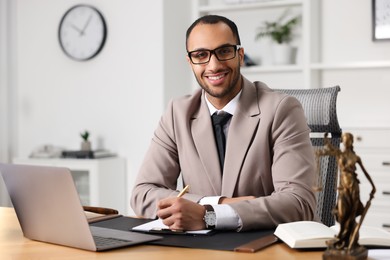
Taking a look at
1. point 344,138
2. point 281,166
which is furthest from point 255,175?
point 344,138

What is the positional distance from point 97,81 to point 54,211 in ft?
10.7

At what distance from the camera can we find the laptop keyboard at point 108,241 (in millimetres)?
1568

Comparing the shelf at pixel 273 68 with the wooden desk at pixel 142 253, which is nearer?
the wooden desk at pixel 142 253

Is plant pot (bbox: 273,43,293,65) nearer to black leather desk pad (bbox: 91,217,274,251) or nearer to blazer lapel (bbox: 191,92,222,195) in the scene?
blazer lapel (bbox: 191,92,222,195)

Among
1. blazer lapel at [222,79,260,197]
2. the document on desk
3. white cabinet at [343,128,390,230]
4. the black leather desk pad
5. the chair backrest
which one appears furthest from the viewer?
white cabinet at [343,128,390,230]

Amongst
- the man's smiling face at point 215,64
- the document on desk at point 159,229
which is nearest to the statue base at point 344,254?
the document on desk at point 159,229

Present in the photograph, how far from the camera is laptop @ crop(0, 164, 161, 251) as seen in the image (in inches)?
59.5

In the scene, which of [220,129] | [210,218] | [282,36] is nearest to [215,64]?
[220,129]

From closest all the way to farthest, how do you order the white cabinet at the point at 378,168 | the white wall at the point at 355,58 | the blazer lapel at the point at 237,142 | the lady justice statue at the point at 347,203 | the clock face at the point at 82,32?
the lady justice statue at the point at 347,203
the blazer lapel at the point at 237,142
the white cabinet at the point at 378,168
the white wall at the point at 355,58
the clock face at the point at 82,32

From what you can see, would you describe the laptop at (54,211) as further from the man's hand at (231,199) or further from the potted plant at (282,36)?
the potted plant at (282,36)

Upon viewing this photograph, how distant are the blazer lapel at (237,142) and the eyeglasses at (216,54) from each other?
0.59ft

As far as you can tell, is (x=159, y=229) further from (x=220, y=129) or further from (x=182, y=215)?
(x=220, y=129)

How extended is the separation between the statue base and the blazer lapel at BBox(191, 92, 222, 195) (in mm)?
918

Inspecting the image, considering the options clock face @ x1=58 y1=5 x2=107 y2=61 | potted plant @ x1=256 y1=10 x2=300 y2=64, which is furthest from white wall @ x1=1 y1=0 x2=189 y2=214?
potted plant @ x1=256 y1=10 x2=300 y2=64
